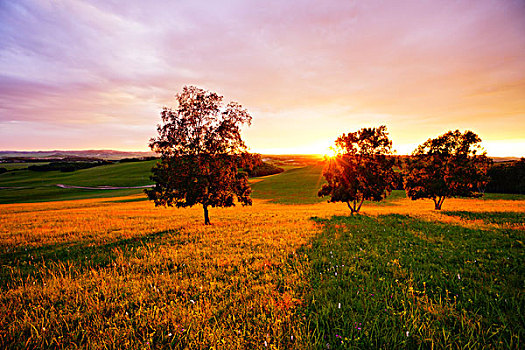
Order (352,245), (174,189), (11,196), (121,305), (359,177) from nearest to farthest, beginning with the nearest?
(121,305) < (352,245) < (174,189) < (359,177) < (11,196)

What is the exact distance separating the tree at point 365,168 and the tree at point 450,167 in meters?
11.0

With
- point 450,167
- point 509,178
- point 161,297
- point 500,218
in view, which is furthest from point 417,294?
point 509,178

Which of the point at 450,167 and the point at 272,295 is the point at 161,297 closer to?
the point at 272,295

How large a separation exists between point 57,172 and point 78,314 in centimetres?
14702

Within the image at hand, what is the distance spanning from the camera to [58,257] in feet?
26.1

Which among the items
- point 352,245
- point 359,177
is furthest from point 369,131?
point 352,245

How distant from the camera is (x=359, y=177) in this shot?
62.3ft

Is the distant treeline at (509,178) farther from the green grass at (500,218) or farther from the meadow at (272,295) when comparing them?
the meadow at (272,295)

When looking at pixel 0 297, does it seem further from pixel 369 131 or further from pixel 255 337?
pixel 369 131

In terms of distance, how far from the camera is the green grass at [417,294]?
10.5 ft

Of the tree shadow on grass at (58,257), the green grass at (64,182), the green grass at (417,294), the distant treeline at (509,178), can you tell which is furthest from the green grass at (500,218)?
the distant treeline at (509,178)

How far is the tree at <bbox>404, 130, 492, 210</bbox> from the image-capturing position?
24281mm

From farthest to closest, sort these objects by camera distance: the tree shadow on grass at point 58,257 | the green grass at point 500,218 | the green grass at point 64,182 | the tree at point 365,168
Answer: the green grass at point 64,182
the tree at point 365,168
the green grass at point 500,218
the tree shadow on grass at point 58,257

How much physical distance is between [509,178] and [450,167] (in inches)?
2447
